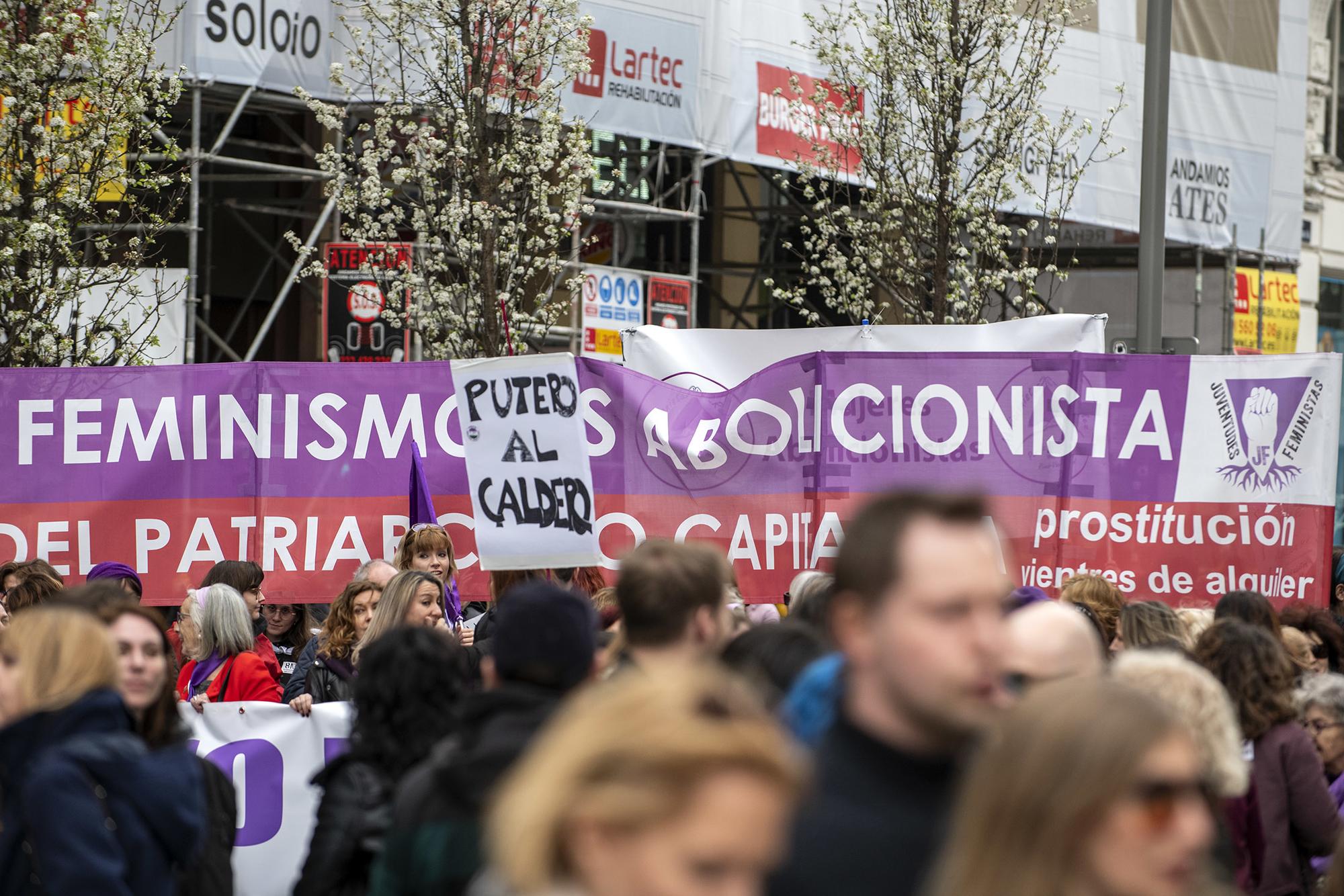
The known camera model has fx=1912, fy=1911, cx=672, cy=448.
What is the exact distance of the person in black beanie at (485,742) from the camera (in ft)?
11.9

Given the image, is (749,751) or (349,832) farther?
(349,832)

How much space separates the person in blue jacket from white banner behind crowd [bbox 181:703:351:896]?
349cm

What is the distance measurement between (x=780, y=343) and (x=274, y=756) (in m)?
3.66

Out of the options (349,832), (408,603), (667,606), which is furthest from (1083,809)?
(408,603)

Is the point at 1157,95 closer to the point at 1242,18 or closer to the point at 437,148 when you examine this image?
the point at 437,148

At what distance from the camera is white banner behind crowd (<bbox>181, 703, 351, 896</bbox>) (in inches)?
303

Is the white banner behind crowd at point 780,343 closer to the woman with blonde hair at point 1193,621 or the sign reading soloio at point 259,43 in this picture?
the woman with blonde hair at point 1193,621

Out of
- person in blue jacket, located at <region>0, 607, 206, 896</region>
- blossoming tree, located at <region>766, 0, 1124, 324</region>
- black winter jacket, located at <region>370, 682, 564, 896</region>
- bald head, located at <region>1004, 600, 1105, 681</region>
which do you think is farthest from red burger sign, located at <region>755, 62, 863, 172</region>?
black winter jacket, located at <region>370, 682, 564, 896</region>

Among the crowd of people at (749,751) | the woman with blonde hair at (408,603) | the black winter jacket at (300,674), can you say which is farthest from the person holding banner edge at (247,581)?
the crowd of people at (749,751)

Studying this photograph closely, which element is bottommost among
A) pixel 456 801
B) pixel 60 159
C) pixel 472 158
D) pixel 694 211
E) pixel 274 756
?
pixel 274 756

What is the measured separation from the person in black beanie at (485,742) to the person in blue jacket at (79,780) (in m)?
0.58

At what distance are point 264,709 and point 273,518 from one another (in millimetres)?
2431

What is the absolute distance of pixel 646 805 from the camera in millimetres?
2070

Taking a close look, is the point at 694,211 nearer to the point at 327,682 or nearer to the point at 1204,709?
the point at 327,682
